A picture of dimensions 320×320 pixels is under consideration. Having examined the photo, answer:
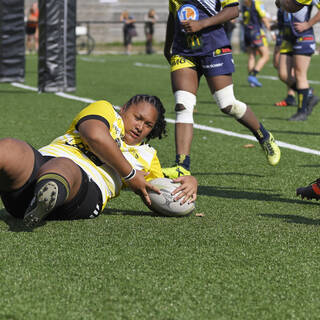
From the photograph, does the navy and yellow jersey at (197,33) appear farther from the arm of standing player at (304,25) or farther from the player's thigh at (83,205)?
the arm of standing player at (304,25)

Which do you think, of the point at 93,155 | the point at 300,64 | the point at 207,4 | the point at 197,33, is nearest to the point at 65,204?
the point at 93,155

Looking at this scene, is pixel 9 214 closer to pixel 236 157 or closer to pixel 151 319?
pixel 151 319

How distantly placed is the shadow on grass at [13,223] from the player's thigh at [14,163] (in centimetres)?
22

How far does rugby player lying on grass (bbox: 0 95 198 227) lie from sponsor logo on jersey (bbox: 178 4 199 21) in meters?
1.51

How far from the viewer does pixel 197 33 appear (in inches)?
230

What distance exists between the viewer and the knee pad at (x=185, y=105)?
568 centimetres

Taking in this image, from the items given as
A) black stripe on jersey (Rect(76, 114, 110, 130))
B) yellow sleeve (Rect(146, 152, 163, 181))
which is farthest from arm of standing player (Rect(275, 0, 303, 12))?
black stripe on jersey (Rect(76, 114, 110, 130))

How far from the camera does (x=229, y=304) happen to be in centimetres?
293

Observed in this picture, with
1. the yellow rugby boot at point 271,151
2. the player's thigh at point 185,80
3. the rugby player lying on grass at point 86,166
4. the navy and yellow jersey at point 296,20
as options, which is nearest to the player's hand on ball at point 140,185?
the rugby player lying on grass at point 86,166

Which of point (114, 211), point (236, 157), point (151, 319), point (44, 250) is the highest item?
point (151, 319)

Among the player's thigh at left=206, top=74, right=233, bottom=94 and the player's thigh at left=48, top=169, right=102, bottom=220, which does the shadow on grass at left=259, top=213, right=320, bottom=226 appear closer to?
the player's thigh at left=48, top=169, right=102, bottom=220

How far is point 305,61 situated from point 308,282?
707 centimetres

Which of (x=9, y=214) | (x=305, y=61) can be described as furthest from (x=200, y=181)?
(x=305, y=61)

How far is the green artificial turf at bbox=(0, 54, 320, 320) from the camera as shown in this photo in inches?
114
